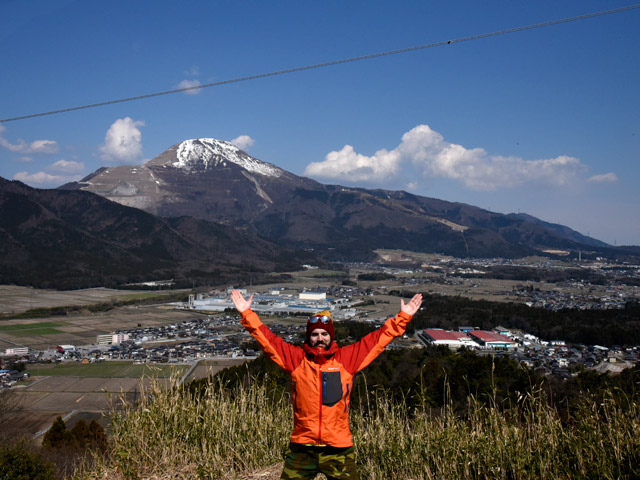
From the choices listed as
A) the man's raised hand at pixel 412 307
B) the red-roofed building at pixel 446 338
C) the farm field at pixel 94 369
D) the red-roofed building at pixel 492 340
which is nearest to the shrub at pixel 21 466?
the man's raised hand at pixel 412 307

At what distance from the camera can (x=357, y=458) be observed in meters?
4.12

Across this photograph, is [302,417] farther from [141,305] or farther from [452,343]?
[141,305]

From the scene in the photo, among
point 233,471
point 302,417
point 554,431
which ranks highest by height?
point 302,417

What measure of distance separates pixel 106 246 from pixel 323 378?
109 m

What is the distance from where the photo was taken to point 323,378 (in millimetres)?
3193

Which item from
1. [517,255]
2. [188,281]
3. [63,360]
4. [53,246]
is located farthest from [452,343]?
[517,255]

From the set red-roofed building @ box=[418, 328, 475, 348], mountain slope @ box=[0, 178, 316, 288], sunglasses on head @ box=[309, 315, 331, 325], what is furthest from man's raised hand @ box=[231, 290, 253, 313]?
mountain slope @ box=[0, 178, 316, 288]

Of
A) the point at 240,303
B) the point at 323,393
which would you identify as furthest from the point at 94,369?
the point at 323,393

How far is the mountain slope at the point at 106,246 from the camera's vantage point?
82125 millimetres

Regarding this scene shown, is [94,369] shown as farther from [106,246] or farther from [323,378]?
[106,246]

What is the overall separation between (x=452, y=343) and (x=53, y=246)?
8784 cm

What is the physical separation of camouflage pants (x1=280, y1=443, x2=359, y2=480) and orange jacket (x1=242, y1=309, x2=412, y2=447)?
0.06 m

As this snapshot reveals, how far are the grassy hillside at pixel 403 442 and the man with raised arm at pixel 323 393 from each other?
731 mm

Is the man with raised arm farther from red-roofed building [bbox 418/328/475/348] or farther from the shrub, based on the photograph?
red-roofed building [bbox 418/328/475/348]
